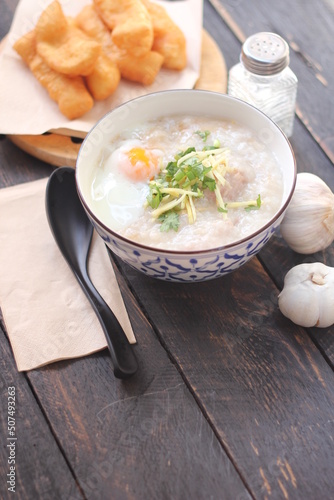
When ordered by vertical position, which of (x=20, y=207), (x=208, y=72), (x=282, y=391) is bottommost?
(x=20, y=207)

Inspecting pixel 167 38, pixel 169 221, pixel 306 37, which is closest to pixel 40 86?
pixel 167 38

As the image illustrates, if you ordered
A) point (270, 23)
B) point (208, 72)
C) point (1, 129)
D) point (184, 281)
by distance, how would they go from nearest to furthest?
point (184, 281) < point (1, 129) < point (208, 72) < point (270, 23)

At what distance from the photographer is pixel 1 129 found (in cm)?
207

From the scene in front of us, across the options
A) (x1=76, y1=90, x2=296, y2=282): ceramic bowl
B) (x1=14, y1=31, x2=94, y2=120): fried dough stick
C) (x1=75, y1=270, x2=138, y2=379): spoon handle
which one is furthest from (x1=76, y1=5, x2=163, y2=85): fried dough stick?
(x1=75, y1=270, x2=138, y2=379): spoon handle

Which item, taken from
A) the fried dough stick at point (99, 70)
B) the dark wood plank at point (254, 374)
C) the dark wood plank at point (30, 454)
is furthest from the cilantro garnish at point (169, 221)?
the fried dough stick at point (99, 70)

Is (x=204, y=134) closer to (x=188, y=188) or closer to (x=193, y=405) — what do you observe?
(x=188, y=188)

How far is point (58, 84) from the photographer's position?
2.11 metres

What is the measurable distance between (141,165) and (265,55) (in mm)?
648

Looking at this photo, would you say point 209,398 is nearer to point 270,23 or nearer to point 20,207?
point 20,207

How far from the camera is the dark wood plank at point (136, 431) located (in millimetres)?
1350

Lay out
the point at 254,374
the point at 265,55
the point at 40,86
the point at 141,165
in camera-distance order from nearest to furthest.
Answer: the point at 254,374 < the point at 141,165 < the point at 265,55 < the point at 40,86

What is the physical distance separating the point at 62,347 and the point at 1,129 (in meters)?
0.90

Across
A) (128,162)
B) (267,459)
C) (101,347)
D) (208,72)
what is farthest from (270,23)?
(267,459)

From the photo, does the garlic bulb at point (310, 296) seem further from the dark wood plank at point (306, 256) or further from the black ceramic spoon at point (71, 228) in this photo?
the black ceramic spoon at point (71, 228)
